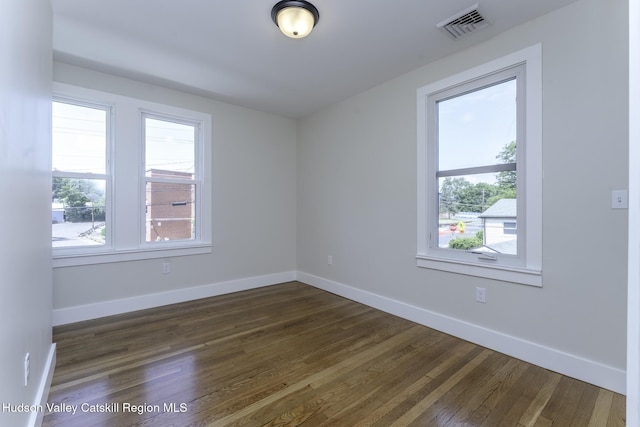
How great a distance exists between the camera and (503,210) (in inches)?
94.7

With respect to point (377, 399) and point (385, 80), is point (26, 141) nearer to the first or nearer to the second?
point (377, 399)

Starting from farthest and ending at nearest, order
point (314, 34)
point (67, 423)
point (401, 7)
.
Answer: point (314, 34) → point (401, 7) → point (67, 423)

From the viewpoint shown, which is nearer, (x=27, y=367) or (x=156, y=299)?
(x=27, y=367)

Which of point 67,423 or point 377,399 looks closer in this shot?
point 67,423

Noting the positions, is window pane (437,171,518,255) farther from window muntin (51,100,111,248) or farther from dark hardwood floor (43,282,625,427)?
window muntin (51,100,111,248)

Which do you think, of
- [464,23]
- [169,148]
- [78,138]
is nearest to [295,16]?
[464,23]

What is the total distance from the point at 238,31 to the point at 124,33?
964 millimetres

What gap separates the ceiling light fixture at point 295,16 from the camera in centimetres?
200

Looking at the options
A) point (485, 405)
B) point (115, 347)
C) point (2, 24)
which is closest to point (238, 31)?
point (2, 24)

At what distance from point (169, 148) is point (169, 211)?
78cm

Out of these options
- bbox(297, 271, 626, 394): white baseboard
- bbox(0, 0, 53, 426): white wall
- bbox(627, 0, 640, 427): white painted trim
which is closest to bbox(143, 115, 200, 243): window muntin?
bbox(0, 0, 53, 426): white wall

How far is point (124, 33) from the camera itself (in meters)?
2.40

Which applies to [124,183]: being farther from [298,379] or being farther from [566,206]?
[566,206]

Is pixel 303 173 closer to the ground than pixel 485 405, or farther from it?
farther from it
